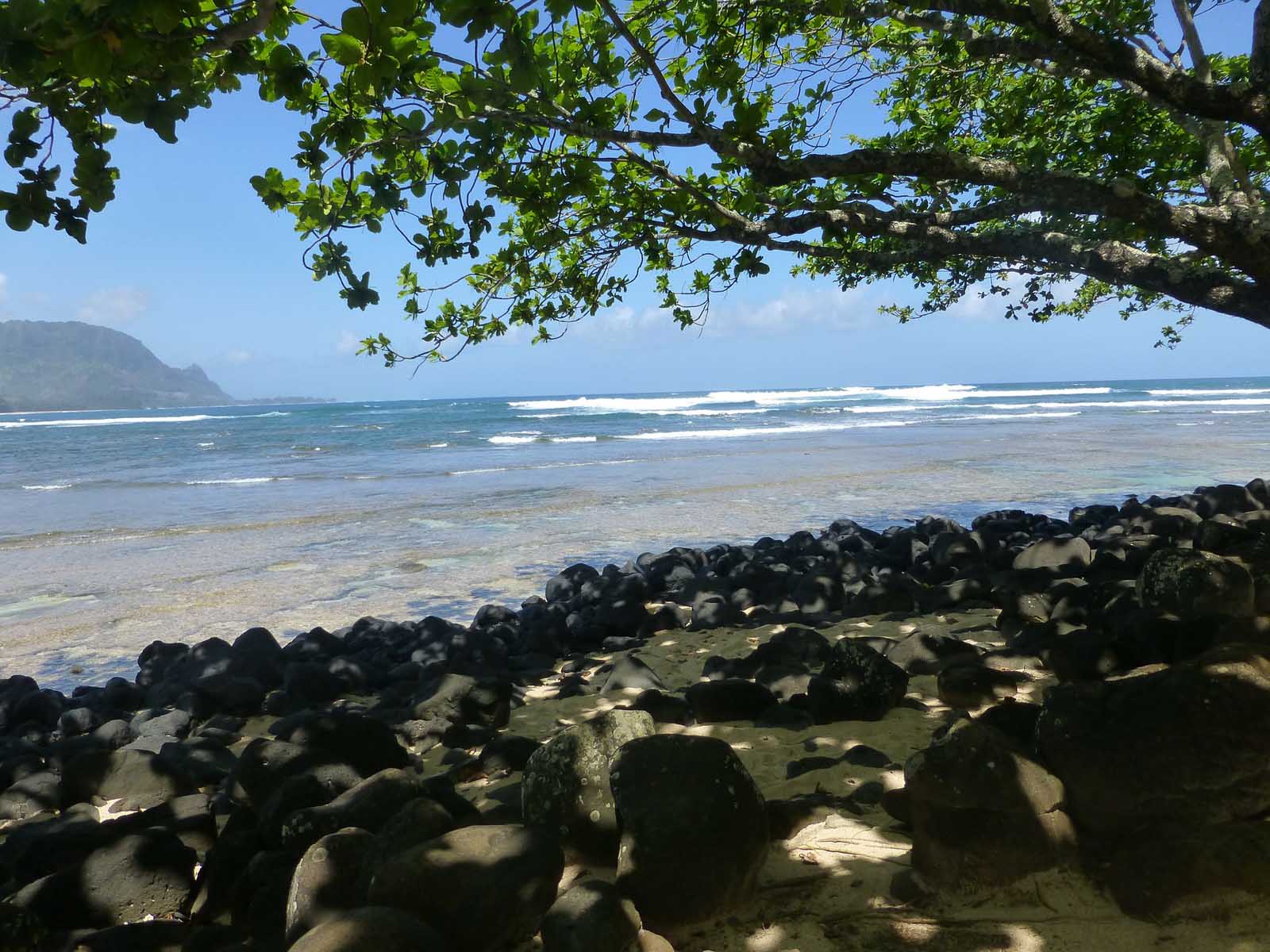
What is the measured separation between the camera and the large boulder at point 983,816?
7.89 ft

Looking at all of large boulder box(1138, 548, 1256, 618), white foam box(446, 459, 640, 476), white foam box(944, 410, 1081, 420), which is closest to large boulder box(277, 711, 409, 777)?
large boulder box(1138, 548, 1256, 618)

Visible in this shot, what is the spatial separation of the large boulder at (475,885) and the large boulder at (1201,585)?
3.46 m

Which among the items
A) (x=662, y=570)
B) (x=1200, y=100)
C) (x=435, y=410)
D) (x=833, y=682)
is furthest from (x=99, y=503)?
(x=435, y=410)

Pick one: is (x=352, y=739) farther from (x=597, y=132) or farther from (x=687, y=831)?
(x=597, y=132)

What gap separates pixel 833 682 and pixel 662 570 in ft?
16.4

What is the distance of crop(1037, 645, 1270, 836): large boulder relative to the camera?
2389mm

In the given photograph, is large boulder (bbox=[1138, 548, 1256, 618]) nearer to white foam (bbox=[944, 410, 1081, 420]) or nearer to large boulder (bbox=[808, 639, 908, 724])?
large boulder (bbox=[808, 639, 908, 724])

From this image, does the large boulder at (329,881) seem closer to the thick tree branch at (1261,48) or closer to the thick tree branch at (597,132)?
the thick tree branch at (597,132)

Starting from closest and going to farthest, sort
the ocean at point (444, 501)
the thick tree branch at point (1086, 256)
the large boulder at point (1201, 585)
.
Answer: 1. the large boulder at point (1201, 585)
2. the thick tree branch at point (1086, 256)
3. the ocean at point (444, 501)

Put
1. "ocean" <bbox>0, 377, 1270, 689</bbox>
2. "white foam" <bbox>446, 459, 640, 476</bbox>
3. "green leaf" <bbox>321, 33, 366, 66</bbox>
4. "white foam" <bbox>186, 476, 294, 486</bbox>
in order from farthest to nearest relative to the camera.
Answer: "white foam" <bbox>446, 459, 640, 476</bbox> → "white foam" <bbox>186, 476, 294, 486</bbox> → "ocean" <bbox>0, 377, 1270, 689</bbox> → "green leaf" <bbox>321, 33, 366, 66</bbox>

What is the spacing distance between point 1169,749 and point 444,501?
48.1 feet

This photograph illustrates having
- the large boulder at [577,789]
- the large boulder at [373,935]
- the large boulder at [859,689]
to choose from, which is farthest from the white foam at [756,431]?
the large boulder at [373,935]

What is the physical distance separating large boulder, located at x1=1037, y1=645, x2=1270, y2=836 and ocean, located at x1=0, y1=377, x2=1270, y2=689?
659 cm

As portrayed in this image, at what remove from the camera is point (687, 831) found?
2484 mm
